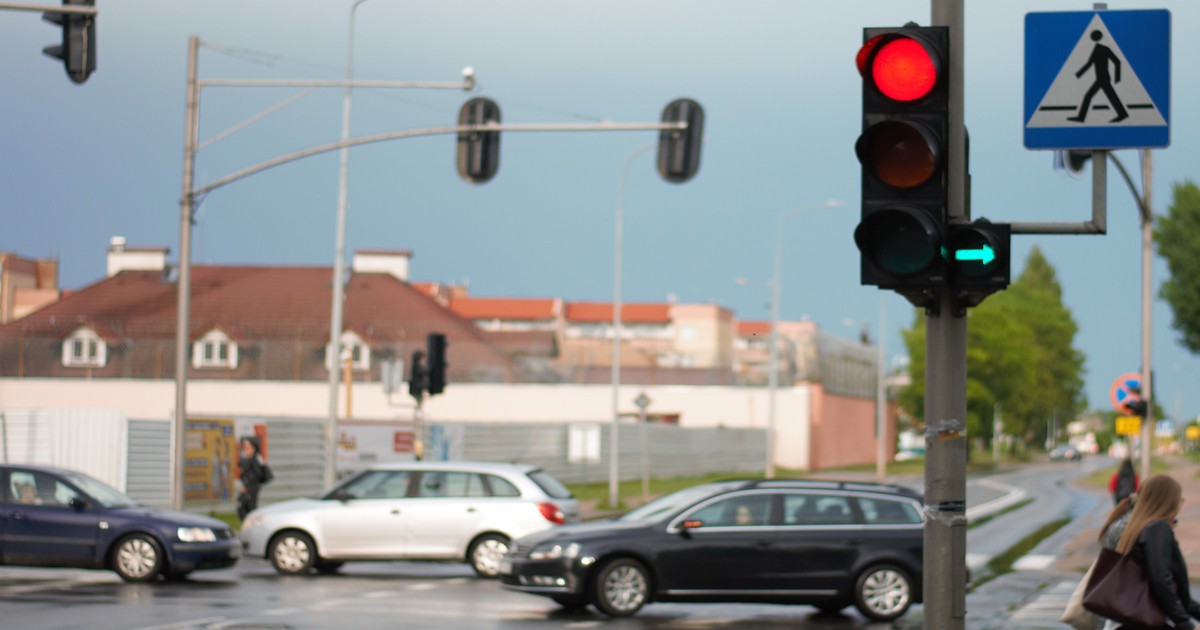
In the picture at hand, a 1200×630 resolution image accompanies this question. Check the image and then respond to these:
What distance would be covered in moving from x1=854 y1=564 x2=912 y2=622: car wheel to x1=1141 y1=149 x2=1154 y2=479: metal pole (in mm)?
12738

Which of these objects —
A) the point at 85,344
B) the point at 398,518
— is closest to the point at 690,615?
the point at 398,518

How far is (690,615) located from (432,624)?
3204mm

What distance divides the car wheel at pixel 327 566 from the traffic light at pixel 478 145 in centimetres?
535

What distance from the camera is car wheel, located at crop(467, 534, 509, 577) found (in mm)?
20422

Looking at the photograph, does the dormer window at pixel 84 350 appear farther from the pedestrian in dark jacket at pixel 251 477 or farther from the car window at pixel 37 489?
the car window at pixel 37 489

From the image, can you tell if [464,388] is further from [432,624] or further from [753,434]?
[432,624]

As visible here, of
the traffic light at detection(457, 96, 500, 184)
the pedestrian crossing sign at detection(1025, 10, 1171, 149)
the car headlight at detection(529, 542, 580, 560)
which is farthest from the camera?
the traffic light at detection(457, 96, 500, 184)

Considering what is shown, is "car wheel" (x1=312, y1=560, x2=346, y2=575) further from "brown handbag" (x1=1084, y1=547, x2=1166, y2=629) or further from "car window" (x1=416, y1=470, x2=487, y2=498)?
"brown handbag" (x1=1084, y1=547, x2=1166, y2=629)

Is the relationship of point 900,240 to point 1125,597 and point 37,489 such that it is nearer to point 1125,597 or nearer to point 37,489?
point 1125,597

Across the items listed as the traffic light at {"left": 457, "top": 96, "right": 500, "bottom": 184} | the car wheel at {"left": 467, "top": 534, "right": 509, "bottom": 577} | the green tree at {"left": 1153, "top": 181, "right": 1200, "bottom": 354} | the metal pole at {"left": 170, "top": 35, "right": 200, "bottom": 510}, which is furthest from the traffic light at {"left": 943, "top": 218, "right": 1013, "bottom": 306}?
the green tree at {"left": 1153, "top": 181, "right": 1200, "bottom": 354}

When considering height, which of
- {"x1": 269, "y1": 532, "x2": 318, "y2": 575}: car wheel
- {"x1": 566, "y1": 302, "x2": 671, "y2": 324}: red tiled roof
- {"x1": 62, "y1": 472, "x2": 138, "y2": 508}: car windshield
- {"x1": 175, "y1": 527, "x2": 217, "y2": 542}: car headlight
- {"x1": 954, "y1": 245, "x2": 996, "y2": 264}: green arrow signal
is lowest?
{"x1": 269, "y1": 532, "x2": 318, "y2": 575}: car wheel

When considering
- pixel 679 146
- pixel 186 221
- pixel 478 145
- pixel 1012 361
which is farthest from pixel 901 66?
pixel 1012 361

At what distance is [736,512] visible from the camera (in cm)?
1636

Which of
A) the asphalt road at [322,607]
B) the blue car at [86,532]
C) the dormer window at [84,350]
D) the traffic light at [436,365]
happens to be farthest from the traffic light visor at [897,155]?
the dormer window at [84,350]
